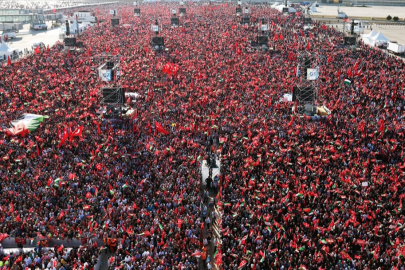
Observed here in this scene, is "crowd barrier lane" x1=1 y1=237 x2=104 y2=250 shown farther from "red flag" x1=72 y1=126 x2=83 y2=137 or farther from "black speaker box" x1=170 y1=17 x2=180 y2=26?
"black speaker box" x1=170 y1=17 x2=180 y2=26

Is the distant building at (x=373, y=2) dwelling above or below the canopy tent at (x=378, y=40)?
above

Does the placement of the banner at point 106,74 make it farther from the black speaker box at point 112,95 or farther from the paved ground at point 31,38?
the paved ground at point 31,38

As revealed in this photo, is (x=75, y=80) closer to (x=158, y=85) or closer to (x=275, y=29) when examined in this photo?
(x=158, y=85)

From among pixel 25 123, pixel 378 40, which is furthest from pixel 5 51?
pixel 378 40

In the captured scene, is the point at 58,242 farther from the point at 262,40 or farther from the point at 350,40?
the point at 350,40

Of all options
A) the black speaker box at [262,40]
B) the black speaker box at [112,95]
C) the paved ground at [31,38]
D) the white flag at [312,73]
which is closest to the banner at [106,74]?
the black speaker box at [112,95]

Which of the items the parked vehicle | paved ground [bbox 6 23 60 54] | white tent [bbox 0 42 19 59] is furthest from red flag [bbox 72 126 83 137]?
the parked vehicle

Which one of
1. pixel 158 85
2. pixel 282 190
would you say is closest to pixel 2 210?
pixel 282 190
